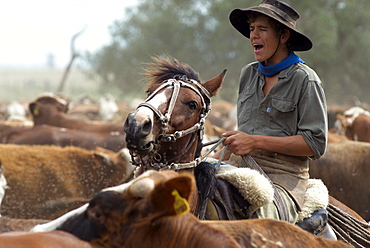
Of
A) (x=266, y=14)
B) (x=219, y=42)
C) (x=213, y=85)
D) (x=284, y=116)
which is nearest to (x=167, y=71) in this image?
(x=213, y=85)

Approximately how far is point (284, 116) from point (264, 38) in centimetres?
65

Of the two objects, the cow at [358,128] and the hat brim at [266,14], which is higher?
the hat brim at [266,14]

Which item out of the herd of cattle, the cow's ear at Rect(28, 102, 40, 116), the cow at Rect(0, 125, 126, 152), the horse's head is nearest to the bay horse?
the horse's head

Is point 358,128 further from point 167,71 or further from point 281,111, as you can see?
point 167,71

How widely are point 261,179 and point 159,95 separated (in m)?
0.97

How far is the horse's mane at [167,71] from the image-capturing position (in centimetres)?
395

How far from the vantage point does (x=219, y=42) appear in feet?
116

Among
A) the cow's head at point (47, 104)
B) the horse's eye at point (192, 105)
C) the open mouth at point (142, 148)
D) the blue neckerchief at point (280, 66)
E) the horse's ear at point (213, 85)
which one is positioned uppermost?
the blue neckerchief at point (280, 66)

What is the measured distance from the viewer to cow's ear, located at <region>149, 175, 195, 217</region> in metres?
2.32

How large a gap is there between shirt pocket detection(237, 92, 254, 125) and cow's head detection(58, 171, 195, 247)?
177 centimetres

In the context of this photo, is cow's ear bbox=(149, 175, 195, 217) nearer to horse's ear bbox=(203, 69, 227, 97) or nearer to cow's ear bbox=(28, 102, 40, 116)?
horse's ear bbox=(203, 69, 227, 97)

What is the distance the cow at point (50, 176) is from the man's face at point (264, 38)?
390 centimetres

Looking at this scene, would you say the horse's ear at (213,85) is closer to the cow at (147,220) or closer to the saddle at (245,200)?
the saddle at (245,200)

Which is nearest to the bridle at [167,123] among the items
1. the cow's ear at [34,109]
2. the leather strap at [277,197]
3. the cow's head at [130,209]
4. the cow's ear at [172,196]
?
the leather strap at [277,197]
